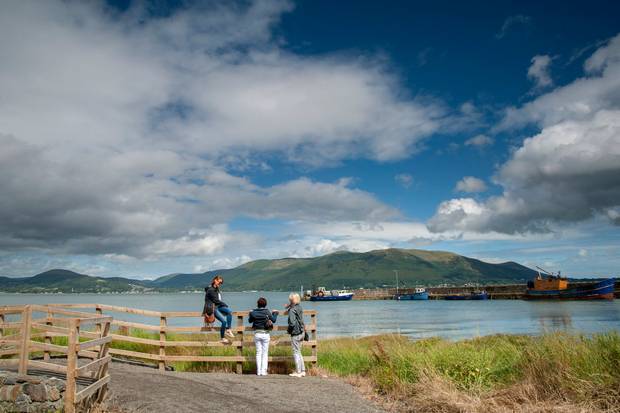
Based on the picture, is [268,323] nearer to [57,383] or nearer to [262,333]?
[262,333]

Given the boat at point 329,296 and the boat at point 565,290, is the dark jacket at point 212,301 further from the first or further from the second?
the boat at point 329,296

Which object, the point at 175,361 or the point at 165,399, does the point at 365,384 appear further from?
the point at 175,361

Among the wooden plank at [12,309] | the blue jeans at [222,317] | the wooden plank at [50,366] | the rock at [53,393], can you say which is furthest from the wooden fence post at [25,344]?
the blue jeans at [222,317]

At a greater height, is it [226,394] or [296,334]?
[296,334]

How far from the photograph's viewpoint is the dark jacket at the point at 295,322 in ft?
43.7

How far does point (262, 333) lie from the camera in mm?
13156

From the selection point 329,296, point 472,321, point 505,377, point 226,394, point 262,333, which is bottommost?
point 329,296

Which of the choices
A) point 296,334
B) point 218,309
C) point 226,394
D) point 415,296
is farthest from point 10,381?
point 415,296

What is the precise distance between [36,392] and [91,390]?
862 millimetres

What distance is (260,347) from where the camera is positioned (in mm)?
13266

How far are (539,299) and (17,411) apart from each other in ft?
381

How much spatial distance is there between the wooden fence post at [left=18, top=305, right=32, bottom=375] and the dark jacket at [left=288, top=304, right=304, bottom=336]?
6.77m

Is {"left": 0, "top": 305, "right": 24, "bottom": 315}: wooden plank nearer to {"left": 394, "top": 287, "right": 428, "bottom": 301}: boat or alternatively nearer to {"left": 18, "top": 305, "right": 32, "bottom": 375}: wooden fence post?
{"left": 18, "top": 305, "right": 32, "bottom": 375}: wooden fence post

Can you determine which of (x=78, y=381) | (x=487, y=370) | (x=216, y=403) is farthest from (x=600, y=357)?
(x=78, y=381)
